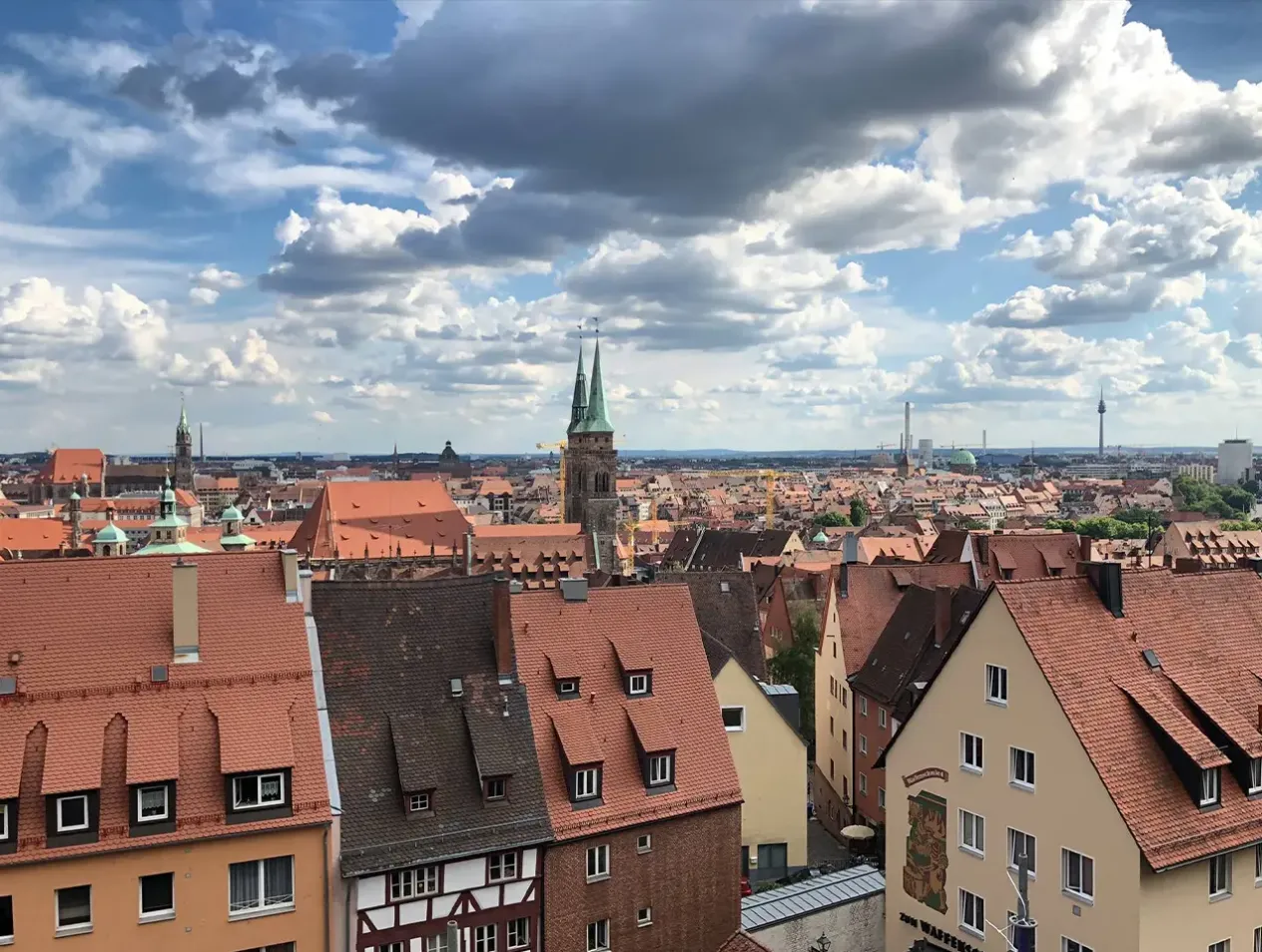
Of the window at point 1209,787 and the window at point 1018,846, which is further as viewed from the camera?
the window at point 1018,846

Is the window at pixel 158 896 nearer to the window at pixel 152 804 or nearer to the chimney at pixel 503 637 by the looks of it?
the window at pixel 152 804

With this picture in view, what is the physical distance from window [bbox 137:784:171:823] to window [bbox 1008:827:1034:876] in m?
20.6

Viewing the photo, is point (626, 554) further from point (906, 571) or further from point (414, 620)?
point (414, 620)

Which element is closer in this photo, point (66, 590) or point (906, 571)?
point (66, 590)

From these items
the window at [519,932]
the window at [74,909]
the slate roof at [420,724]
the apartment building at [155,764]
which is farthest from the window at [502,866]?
the window at [74,909]

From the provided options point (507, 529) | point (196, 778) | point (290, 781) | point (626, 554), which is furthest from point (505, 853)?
point (626, 554)

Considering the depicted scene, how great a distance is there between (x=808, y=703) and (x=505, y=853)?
109 ft

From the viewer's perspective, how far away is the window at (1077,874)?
2431cm

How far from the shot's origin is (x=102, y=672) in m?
25.9

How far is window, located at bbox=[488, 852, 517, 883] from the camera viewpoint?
89.7ft

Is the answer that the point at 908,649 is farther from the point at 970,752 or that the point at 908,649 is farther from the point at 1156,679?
the point at 1156,679

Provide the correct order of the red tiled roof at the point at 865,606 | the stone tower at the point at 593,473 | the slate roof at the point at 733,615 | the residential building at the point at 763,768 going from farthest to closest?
the stone tower at the point at 593,473 → the red tiled roof at the point at 865,606 → the slate roof at the point at 733,615 → the residential building at the point at 763,768

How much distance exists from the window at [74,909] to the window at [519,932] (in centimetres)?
1008

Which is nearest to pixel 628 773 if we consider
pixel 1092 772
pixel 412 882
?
pixel 412 882
